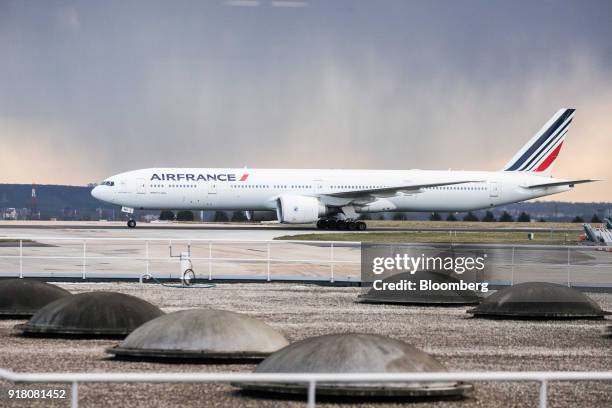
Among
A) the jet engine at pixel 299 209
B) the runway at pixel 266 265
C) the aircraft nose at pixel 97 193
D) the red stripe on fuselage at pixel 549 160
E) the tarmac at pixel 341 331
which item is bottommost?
the tarmac at pixel 341 331

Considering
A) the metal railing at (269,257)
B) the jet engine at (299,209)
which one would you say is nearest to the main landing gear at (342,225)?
the jet engine at (299,209)

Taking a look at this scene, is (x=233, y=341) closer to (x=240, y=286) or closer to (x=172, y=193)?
(x=240, y=286)

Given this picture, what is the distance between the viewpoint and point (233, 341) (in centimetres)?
1619

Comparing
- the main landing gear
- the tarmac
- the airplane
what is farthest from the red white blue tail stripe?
the tarmac

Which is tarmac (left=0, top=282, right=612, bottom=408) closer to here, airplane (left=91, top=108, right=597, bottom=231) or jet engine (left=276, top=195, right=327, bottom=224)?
jet engine (left=276, top=195, right=327, bottom=224)

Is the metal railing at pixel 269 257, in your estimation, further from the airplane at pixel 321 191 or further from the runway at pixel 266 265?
the airplane at pixel 321 191

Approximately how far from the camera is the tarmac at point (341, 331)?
13.2 metres

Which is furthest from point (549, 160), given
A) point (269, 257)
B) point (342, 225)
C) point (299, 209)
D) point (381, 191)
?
point (269, 257)

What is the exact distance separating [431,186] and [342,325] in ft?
179

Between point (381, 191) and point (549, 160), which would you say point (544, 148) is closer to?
point (549, 160)

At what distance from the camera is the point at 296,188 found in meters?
A: 74.9

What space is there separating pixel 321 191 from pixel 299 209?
14.6 feet

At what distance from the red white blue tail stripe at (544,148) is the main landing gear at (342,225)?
17.3m

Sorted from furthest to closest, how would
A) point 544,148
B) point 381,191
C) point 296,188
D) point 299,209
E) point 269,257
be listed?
point 544,148
point 296,188
point 381,191
point 299,209
point 269,257
